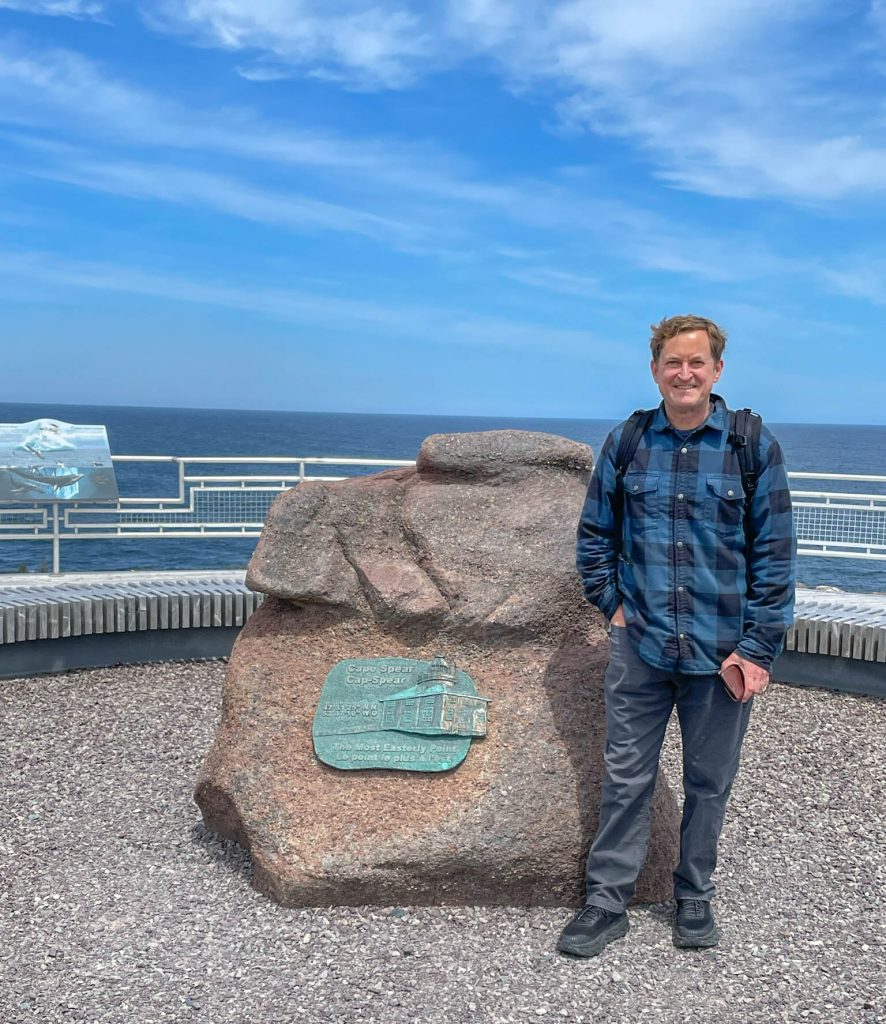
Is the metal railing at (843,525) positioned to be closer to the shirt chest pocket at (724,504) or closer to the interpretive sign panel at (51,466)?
the interpretive sign panel at (51,466)

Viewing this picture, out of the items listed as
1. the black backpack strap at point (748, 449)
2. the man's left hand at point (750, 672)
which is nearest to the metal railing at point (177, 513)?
the black backpack strap at point (748, 449)

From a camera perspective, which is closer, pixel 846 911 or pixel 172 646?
pixel 846 911

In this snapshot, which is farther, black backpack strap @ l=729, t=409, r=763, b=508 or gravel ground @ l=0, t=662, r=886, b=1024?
black backpack strap @ l=729, t=409, r=763, b=508

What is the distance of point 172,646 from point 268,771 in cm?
345

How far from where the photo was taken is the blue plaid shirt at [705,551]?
332cm

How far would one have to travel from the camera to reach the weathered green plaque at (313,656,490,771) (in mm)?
3957

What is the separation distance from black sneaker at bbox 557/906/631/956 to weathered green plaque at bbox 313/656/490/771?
0.70m

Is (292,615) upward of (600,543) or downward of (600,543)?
downward

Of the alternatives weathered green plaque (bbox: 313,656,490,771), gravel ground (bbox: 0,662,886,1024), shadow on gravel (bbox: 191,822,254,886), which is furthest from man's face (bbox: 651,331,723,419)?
shadow on gravel (bbox: 191,822,254,886)

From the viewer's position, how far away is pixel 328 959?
3.49 metres

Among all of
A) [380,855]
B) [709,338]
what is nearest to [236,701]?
[380,855]

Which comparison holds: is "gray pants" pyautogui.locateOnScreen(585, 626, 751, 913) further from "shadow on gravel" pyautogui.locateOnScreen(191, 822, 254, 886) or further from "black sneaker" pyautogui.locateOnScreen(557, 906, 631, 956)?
"shadow on gravel" pyautogui.locateOnScreen(191, 822, 254, 886)

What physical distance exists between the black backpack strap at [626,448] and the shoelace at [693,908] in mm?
1301

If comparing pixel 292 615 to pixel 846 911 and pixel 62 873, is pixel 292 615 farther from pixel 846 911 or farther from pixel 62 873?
pixel 846 911
